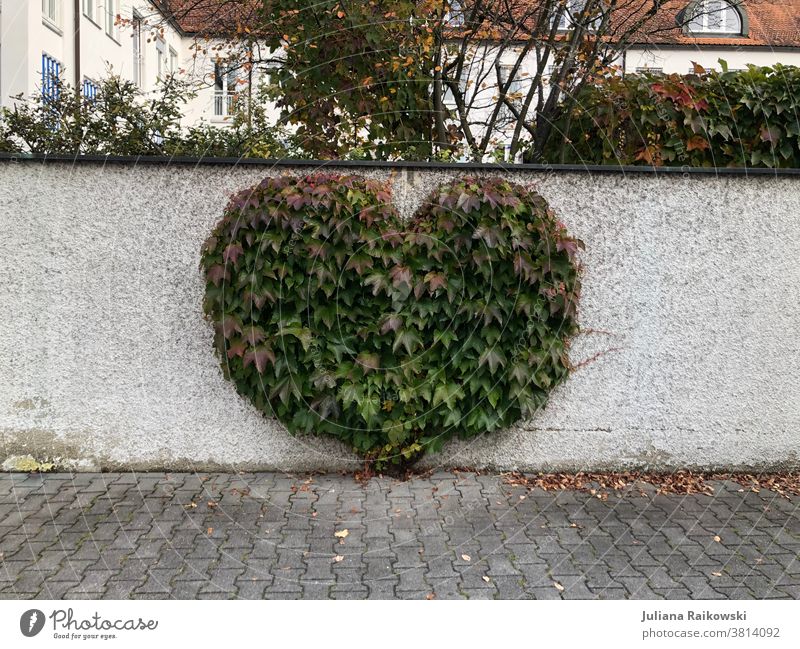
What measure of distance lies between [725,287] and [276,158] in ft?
11.5

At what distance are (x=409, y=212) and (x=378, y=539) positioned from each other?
2375mm

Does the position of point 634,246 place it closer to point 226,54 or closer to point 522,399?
point 522,399

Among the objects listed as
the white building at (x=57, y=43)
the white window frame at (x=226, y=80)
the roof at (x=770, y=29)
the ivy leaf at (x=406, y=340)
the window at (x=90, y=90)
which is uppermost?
the roof at (x=770, y=29)

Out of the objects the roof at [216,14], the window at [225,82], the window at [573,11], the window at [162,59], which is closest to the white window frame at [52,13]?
the window at [162,59]

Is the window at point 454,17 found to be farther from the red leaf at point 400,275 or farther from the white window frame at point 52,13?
the white window frame at point 52,13

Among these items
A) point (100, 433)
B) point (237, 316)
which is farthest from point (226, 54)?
point (100, 433)

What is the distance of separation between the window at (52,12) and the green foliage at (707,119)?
14.4 meters

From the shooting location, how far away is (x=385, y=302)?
5.11 metres

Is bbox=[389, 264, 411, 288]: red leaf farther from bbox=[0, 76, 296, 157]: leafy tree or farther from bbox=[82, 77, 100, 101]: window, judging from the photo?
bbox=[82, 77, 100, 101]: window

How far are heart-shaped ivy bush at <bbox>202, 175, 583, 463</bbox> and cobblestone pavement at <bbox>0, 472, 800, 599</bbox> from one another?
0.60 metres

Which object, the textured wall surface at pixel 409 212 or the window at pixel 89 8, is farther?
the window at pixel 89 8

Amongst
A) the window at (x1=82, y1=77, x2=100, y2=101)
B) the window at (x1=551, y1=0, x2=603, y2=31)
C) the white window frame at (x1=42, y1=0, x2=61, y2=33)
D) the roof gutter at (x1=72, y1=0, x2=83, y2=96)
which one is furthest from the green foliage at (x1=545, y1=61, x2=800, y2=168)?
the white window frame at (x1=42, y1=0, x2=61, y2=33)

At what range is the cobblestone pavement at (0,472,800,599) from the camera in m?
3.66

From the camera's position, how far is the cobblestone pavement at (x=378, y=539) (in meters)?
3.66
